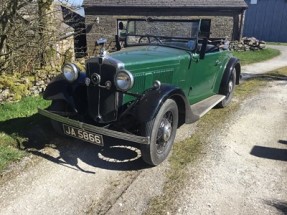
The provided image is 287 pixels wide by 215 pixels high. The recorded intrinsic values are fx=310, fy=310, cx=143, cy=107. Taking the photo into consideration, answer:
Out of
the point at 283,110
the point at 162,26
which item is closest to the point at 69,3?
the point at 162,26

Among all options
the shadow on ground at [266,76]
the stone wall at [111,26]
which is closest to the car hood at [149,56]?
the shadow on ground at [266,76]

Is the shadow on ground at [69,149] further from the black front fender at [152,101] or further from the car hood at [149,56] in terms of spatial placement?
the car hood at [149,56]

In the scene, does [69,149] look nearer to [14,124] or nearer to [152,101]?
[14,124]

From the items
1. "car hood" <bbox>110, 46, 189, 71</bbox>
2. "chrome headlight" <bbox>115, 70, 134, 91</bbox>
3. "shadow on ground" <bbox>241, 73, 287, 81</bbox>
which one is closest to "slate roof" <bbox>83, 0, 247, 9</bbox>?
"shadow on ground" <bbox>241, 73, 287, 81</bbox>

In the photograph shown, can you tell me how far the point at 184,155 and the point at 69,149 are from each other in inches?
63.3

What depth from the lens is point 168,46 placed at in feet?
16.1

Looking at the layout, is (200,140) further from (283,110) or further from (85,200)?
(283,110)

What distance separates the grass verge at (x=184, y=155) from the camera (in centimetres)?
318

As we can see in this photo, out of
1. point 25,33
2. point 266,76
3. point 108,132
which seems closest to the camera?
point 108,132

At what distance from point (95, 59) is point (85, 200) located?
1671 mm

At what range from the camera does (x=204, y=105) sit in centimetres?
529

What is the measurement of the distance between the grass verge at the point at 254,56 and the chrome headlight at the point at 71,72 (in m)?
9.58

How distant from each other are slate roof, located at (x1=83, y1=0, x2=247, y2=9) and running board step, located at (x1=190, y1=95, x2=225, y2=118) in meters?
13.7

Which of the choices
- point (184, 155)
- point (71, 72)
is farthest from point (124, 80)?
point (184, 155)
